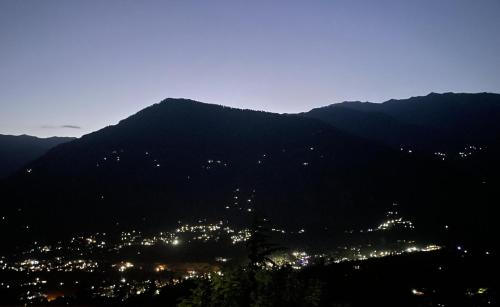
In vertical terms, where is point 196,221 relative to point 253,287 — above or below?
below

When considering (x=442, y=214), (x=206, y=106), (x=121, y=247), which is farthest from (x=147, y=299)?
(x=206, y=106)

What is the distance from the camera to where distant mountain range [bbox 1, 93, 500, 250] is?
13625cm

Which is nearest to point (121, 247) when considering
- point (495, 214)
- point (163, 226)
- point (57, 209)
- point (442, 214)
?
point (163, 226)

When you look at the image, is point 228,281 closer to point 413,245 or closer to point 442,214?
point 413,245

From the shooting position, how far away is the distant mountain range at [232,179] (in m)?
136

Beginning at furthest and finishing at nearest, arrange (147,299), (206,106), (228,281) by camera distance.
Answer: (206,106), (147,299), (228,281)

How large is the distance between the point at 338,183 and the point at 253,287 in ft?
475

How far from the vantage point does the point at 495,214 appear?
12112cm

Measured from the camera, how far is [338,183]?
15262cm

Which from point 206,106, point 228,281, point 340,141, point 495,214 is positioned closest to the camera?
point 228,281

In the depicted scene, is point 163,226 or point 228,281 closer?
point 228,281

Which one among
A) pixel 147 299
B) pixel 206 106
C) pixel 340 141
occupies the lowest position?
pixel 147 299

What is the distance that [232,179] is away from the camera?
15862 cm

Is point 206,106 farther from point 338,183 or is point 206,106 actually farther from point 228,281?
point 228,281
